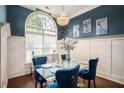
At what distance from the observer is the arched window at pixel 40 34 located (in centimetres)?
422

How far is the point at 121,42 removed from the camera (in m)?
3.00

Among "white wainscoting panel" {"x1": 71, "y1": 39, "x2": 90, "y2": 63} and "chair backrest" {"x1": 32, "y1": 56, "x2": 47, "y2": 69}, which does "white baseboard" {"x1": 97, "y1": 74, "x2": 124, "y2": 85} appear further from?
"chair backrest" {"x1": 32, "y1": 56, "x2": 47, "y2": 69}

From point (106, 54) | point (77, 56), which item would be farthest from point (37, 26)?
point (106, 54)

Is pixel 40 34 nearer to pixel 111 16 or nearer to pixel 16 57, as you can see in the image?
pixel 16 57

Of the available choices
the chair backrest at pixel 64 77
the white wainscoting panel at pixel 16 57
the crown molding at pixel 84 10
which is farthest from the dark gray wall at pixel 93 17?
the chair backrest at pixel 64 77

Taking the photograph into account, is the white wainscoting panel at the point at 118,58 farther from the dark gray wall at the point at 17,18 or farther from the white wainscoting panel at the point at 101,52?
the dark gray wall at the point at 17,18

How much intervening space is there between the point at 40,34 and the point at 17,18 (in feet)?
4.01

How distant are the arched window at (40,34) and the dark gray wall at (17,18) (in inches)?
8.3

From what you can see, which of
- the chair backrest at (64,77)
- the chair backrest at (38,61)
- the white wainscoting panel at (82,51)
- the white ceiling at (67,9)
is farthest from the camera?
the white wainscoting panel at (82,51)

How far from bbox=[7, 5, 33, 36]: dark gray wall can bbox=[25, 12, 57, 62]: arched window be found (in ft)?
0.69

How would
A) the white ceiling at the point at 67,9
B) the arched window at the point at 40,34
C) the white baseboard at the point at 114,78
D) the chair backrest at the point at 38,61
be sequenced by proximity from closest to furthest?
the chair backrest at the point at 38,61 < the white baseboard at the point at 114,78 < the white ceiling at the point at 67,9 < the arched window at the point at 40,34

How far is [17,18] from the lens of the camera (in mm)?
3652
